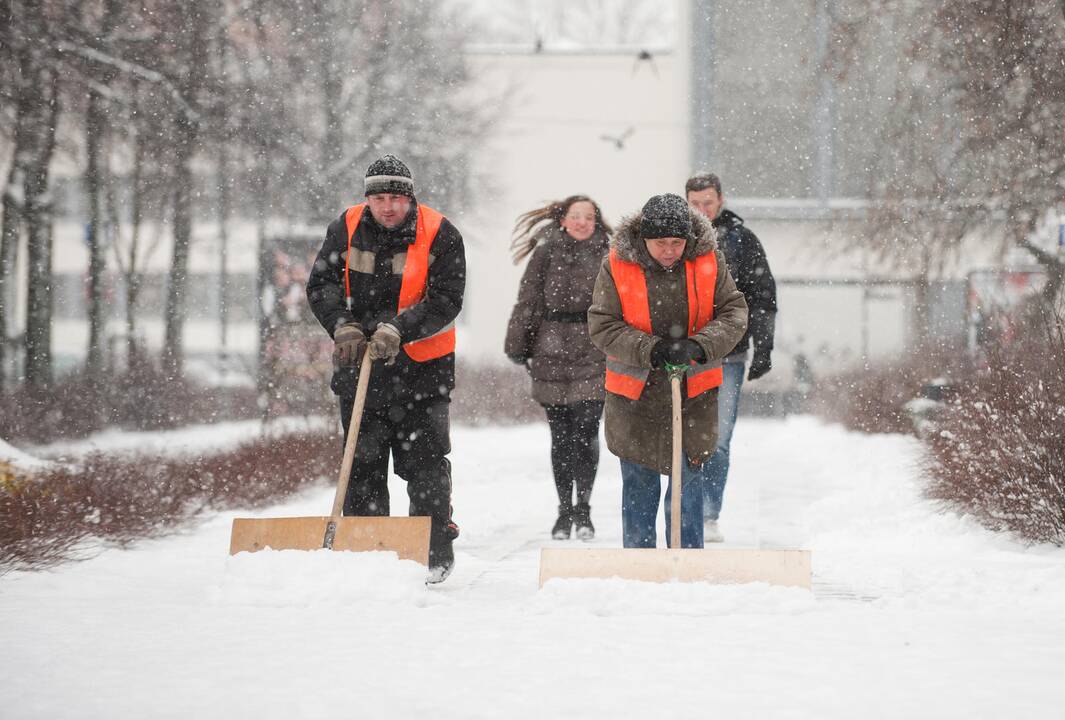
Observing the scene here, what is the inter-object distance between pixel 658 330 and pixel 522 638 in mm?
1601

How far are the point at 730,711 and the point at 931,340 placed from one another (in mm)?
13157

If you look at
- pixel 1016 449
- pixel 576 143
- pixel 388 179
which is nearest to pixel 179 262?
pixel 388 179

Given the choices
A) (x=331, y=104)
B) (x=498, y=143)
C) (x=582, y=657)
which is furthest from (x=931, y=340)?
(x=498, y=143)

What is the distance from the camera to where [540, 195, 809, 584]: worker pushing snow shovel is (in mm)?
5516

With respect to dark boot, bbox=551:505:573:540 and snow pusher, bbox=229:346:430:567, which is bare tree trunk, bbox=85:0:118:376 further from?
snow pusher, bbox=229:346:430:567

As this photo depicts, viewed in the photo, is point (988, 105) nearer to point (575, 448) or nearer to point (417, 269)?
point (575, 448)

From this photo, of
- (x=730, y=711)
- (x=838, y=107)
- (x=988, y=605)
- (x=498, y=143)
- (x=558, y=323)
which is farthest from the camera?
(x=498, y=143)

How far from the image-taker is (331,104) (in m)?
19.0

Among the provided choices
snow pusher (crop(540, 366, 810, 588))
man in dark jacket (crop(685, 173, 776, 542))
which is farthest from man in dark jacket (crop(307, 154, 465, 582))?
man in dark jacket (crop(685, 173, 776, 542))

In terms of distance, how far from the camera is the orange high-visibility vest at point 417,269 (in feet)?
19.1

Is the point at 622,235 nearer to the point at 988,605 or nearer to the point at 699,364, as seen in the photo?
the point at 699,364

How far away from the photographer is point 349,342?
18.4ft

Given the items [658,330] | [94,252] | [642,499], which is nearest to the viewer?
[658,330]

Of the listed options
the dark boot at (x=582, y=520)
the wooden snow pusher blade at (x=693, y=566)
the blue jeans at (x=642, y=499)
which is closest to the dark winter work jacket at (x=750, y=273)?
the dark boot at (x=582, y=520)
